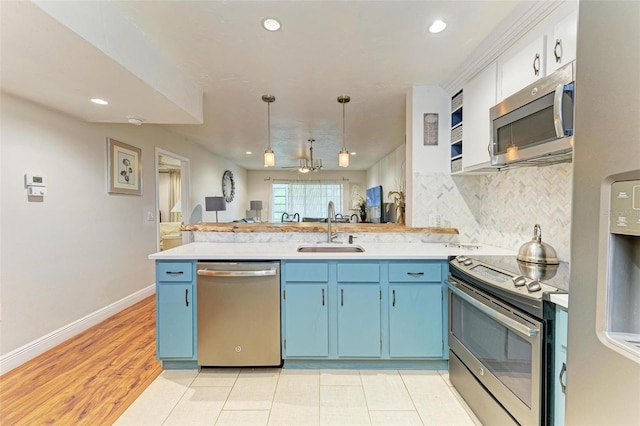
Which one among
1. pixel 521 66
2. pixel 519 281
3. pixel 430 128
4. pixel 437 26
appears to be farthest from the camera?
pixel 430 128

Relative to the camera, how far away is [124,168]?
317 cm

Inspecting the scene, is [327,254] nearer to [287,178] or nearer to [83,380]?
[83,380]

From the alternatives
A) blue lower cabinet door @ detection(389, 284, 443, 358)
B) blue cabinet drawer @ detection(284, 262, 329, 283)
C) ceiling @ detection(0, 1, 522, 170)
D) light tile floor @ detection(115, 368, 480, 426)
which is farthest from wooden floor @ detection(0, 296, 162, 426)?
ceiling @ detection(0, 1, 522, 170)

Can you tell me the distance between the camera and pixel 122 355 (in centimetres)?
223

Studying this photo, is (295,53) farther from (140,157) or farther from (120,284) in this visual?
(120,284)

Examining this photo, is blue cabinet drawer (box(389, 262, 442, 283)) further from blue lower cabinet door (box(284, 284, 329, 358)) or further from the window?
the window

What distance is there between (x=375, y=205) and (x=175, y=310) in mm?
5309

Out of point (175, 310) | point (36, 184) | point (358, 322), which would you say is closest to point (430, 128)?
point (358, 322)

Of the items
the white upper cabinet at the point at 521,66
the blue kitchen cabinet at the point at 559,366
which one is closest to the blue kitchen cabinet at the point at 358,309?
the blue kitchen cabinet at the point at 559,366

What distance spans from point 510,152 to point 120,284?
391 centimetres

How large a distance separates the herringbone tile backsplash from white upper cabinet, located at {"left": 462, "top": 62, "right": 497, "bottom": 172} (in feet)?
1.08

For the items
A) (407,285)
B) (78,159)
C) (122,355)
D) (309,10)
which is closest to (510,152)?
(407,285)

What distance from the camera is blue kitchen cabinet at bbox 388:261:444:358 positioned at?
196 cm

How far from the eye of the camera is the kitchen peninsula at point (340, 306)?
196 centimetres
